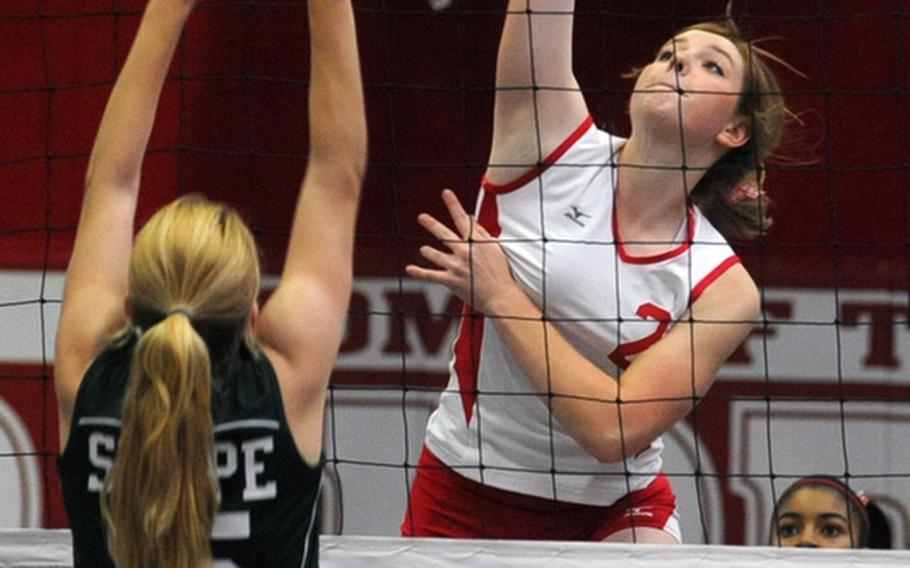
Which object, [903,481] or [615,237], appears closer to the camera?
[615,237]

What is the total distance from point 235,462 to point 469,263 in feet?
2.70

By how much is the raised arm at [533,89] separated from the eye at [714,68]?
0.23 metres

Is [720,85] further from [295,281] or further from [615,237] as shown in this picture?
[295,281]

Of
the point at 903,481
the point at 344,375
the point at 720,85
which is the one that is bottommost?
the point at 903,481

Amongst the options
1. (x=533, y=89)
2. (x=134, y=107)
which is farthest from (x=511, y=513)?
(x=134, y=107)

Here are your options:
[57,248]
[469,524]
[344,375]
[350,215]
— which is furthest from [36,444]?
[350,215]

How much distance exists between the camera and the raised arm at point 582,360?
8.57ft

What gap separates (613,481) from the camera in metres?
2.73

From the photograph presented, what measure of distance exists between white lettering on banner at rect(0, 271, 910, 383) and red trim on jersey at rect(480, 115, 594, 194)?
5.31 feet

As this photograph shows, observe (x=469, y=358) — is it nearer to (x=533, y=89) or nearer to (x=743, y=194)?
(x=533, y=89)

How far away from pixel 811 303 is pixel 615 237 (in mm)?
1786

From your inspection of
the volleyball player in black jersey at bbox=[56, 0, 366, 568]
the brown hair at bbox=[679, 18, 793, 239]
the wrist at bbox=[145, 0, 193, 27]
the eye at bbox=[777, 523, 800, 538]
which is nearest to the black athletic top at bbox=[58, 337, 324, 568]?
the volleyball player in black jersey at bbox=[56, 0, 366, 568]

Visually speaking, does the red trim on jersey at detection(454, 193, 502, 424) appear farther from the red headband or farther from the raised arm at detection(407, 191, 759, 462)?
the red headband

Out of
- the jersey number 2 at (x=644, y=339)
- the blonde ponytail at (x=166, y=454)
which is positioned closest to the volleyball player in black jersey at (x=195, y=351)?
the blonde ponytail at (x=166, y=454)
